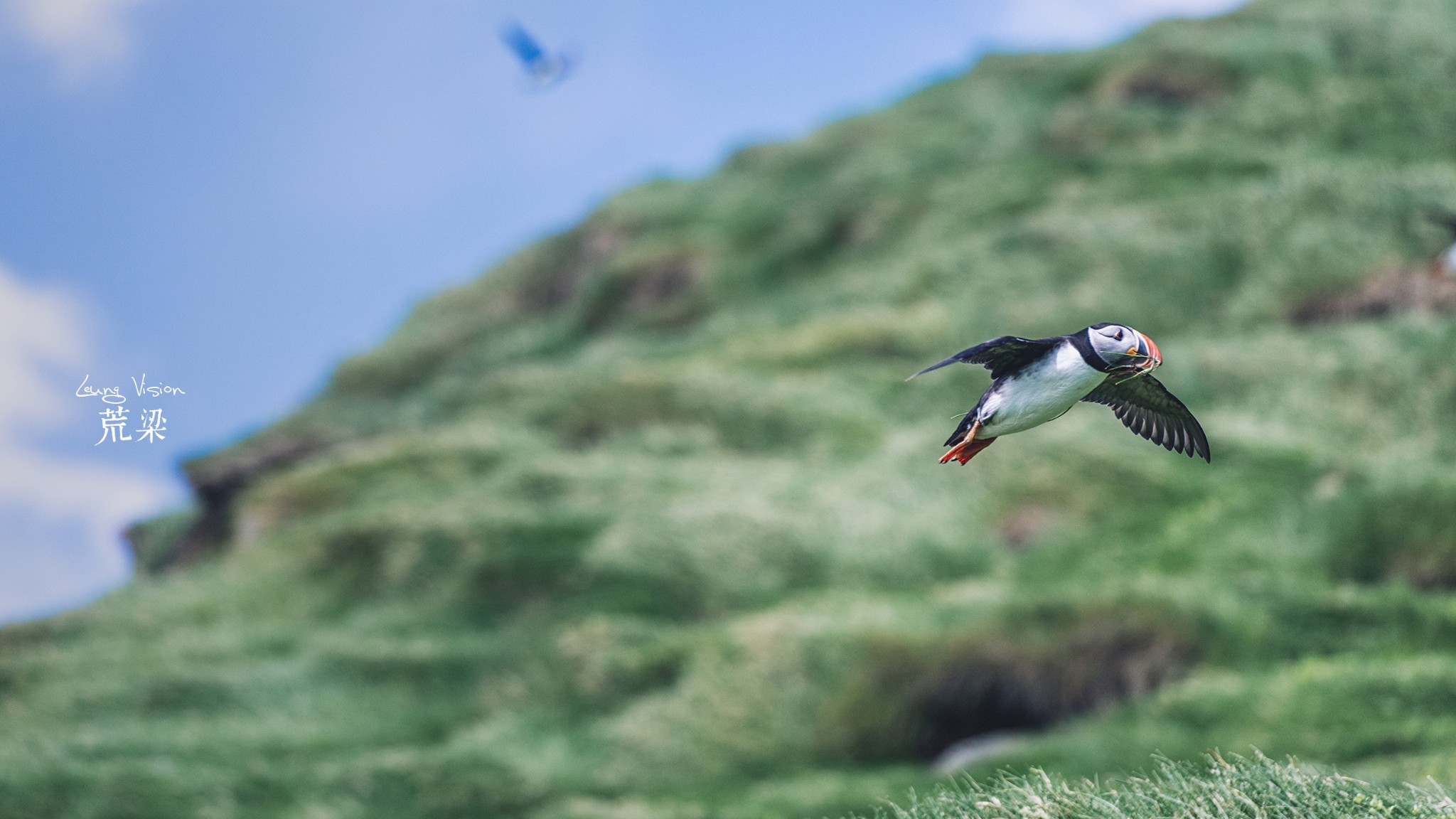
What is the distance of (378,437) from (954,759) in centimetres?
1320

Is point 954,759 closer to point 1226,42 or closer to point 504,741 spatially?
point 504,741

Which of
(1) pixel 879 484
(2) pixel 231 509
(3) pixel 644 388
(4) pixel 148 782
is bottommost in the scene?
(4) pixel 148 782

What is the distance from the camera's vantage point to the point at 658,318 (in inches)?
836

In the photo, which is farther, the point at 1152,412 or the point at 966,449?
the point at 1152,412

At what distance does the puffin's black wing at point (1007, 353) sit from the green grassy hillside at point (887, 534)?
1.80 metres

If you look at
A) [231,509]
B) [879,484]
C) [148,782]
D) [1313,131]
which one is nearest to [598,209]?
[231,509]

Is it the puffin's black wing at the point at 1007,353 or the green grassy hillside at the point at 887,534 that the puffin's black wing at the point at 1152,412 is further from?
the green grassy hillside at the point at 887,534

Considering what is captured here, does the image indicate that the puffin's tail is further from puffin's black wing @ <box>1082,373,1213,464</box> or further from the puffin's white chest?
puffin's black wing @ <box>1082,373,1213,464</box>

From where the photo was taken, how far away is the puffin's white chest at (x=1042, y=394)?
2443mm

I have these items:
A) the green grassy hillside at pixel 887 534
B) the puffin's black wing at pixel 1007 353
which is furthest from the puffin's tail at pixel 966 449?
the green grassy hillside at pixel 887 534

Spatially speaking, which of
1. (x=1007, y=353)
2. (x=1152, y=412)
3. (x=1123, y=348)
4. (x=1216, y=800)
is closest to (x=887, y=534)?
(x=1216, y=800)

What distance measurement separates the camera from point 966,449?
2.46 metres

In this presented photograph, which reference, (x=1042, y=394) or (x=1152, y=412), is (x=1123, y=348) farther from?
(x=1152, y=412)

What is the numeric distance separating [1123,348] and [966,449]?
34cm
